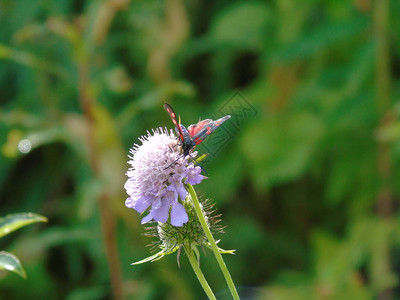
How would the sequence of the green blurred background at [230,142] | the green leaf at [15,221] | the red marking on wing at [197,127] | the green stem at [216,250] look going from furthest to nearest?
the green blurred background at [230,142], the green leaf at [15,221], the red marking on wing at [197,127], the green stem at [216,250]

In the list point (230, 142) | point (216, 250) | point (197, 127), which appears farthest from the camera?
point (230, 142)

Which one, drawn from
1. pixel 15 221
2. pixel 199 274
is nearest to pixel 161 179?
pixel 199 274

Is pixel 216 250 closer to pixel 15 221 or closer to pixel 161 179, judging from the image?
pixel 161 179

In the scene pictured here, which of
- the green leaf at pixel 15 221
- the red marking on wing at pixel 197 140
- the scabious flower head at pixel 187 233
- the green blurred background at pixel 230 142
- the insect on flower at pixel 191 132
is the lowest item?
the scabious flower head at pixel 187 233

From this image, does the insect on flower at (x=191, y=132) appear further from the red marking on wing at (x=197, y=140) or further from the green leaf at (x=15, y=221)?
the green leaf at (x=15, y=221)

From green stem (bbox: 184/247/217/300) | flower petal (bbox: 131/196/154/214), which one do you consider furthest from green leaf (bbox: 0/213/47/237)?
green stem (bbox: 184/247/217/300)

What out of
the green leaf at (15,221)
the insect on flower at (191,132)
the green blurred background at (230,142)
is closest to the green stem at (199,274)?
the insect on flower at (191,132)

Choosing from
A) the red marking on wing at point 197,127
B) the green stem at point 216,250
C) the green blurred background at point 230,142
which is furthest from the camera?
the green blurred background at point 230,142
